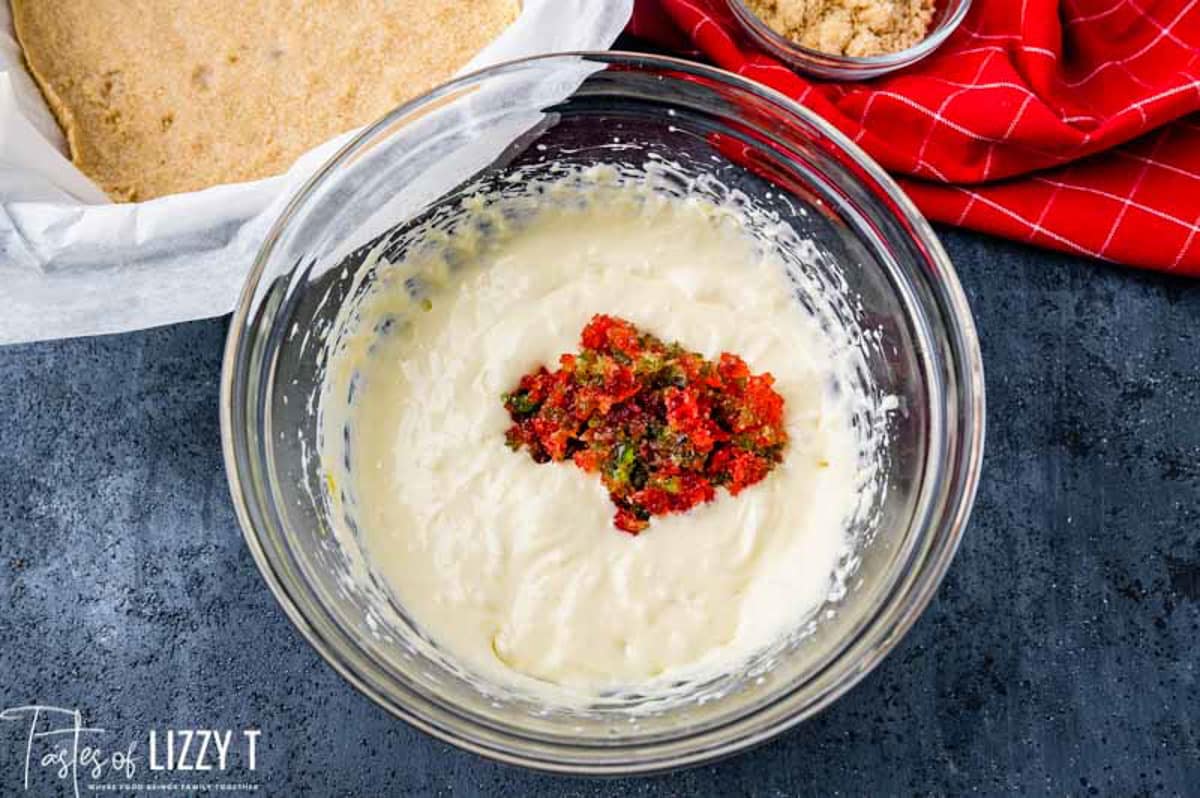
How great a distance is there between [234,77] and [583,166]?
28.3 inches

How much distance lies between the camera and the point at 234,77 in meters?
2.18

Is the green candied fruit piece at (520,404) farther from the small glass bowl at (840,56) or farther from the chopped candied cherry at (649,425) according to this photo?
the small glass bowl at (840,56)

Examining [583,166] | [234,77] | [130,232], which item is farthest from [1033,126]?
[130,232]

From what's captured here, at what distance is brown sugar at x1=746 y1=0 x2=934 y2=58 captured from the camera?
226 centimetres

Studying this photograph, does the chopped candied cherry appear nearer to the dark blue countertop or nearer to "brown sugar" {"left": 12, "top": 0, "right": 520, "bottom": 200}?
the dark blue countertop

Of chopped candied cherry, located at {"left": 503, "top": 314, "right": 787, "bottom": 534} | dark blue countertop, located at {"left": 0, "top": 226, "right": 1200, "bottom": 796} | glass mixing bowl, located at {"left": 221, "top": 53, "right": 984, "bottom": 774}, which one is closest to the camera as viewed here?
glass mixing bowl, located at {"left": 221, "top": 53, "right": 984, "bottom": 774}

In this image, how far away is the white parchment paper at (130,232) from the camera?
1.98 metres

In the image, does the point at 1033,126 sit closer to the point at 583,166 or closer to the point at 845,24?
the point at 845,24

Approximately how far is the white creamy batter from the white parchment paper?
0.27 metres

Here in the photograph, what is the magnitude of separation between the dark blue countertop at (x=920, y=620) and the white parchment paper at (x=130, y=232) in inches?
6.5

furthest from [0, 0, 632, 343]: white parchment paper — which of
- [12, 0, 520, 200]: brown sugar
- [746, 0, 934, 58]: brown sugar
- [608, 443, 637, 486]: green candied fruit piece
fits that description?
[608, 443, 637, 486]: green candied fruit piece

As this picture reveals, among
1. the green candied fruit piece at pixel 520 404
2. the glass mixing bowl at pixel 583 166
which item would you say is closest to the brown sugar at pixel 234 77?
the glass mixing bowl at pixel 583 166

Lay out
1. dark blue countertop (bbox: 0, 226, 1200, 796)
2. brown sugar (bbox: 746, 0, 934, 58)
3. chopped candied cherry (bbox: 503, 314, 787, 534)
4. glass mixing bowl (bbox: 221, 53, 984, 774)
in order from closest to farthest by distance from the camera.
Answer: glass mixing bowl (bbox: 221, 53, 984, 774) < chopped candied cherry (bbox: 503, 314, 787, 534) < dark blue countertop (bbox: 0, 226, 1200, 796) < brown sugar (bbox: 746, 0, 934, 58)

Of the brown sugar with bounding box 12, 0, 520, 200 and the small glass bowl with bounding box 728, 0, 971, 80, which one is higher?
the small glass bowl with bounding box 728, 0, 971, 80
